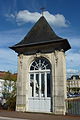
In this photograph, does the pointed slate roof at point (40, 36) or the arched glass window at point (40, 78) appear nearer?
the arched glass window at point (40, 78)

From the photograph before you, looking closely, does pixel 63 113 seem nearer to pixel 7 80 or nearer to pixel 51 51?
pixel 51 51

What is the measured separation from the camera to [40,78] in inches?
588

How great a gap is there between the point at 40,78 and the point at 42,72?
44 centimetres

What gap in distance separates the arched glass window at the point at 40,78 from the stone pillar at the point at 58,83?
63 centimetres

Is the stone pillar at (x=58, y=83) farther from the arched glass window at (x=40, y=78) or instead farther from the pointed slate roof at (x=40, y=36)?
the pointed slate roof at (x=40, y=36)

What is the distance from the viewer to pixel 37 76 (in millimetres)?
15164

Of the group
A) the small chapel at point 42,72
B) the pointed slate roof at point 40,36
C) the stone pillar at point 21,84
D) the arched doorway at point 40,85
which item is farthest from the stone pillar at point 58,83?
the stone pillar at point 21,84

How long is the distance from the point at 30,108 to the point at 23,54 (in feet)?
12.7

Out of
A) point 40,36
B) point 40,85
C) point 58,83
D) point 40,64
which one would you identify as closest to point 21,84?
point 40,85

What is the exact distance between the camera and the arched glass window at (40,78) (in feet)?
→ 48.3

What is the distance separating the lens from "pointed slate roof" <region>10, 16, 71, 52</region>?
14836 mm

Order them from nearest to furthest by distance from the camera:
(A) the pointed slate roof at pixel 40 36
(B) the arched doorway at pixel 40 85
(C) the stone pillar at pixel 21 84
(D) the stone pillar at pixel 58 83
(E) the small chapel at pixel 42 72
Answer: (D) the stone pillar at pixel 58 83 < (E) the small chapel at pixel 42 72 < (B) the arched doorway at pixel 40 85 < (A) the pointed slate roof at pixel 40 36 < (C) the stone pillar at pixel 21 84

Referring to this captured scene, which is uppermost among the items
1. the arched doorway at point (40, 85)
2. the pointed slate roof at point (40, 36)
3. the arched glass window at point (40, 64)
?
the pointed slate roof at point (40, 36)

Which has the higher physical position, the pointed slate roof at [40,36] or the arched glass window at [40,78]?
the pointed slate roof at [40,36]
